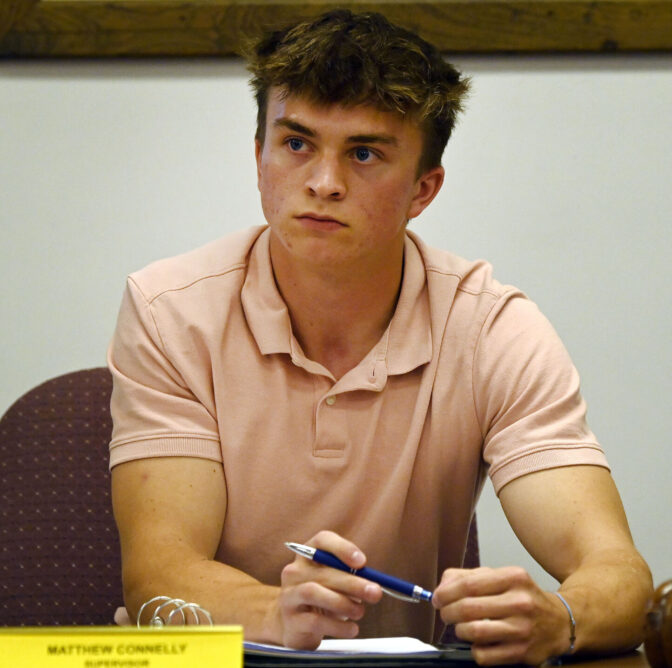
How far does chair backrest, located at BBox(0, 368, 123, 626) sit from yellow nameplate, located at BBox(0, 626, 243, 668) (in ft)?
2.96

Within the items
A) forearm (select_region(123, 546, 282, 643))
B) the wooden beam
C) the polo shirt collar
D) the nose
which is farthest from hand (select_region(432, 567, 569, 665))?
the wooden beam

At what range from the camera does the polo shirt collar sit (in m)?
1.57

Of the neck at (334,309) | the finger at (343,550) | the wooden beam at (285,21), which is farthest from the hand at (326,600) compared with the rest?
the wooden beam at (285,21)

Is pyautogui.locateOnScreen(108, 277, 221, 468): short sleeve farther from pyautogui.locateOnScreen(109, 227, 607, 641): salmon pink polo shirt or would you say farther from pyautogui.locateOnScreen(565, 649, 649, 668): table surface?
pyautogui.locateOnScreen(565, 649, 649, 668): table surface

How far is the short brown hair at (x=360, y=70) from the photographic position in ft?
4.98

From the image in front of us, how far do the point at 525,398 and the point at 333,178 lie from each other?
42 centimetres

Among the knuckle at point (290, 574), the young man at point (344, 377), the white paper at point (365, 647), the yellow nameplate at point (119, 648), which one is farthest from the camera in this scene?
the young man at point (344, 377)

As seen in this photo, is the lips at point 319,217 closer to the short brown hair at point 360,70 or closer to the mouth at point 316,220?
the mouth at point 316,220

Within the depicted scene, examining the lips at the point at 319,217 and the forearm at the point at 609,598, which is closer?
the forearm at the point at 609,598

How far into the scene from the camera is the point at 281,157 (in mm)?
1554

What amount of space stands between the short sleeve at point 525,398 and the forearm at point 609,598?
0.17 m

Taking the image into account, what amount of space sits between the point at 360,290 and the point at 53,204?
0.83 m

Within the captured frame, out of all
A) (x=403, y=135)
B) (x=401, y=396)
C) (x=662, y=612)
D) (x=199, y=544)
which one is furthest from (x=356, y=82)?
(x=662, y=612)

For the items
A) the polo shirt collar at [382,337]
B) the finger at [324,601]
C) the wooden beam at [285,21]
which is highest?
the wooden beam at [285,21]
